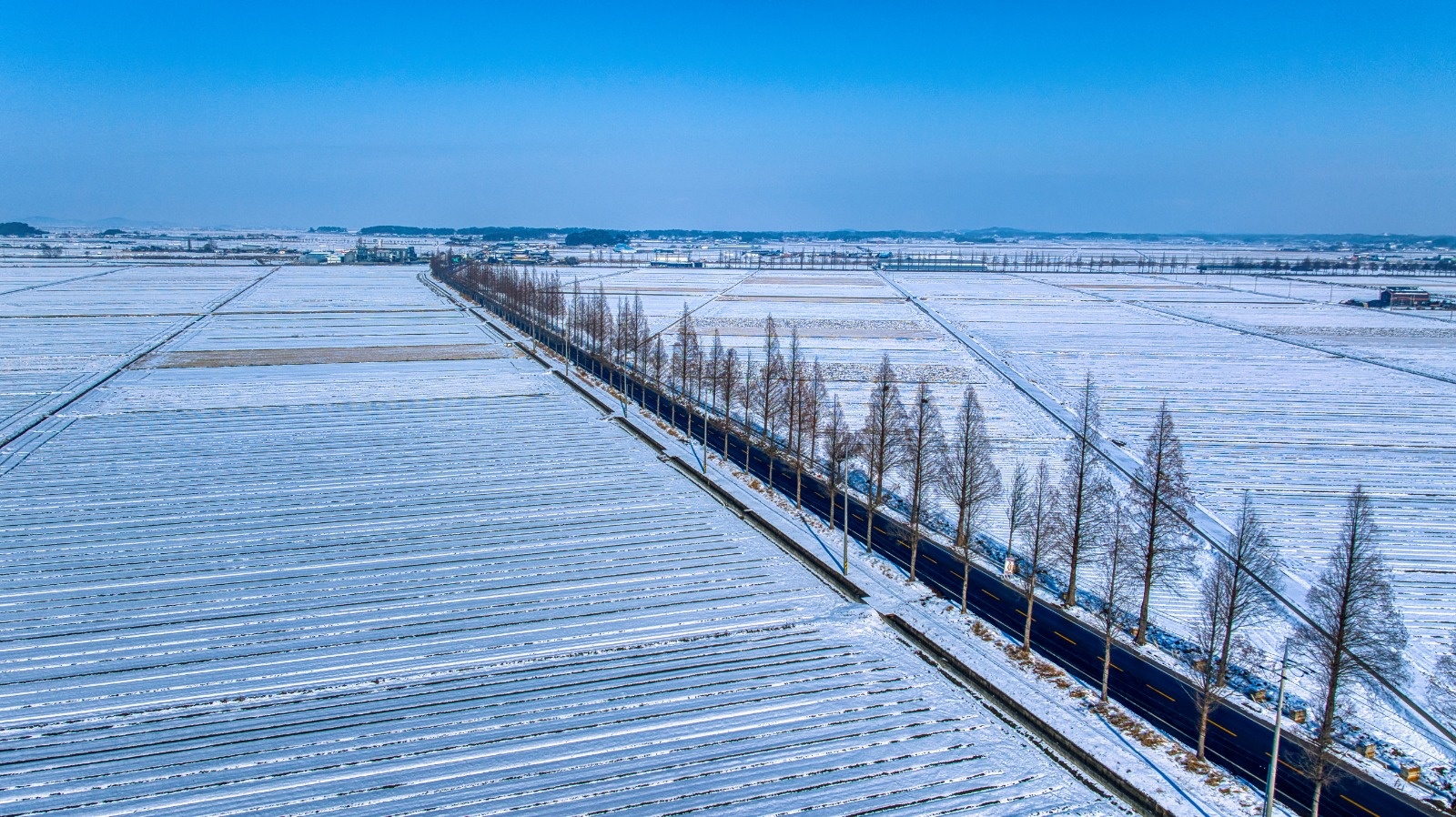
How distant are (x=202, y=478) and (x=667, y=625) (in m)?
23.8

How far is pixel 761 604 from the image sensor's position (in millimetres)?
25406

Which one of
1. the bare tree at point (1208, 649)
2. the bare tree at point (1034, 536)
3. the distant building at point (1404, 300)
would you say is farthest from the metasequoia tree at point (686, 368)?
the distant building at point (1404, 300)

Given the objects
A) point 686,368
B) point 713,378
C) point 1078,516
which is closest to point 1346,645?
point 1078,516

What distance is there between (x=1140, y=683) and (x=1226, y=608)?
106 inches

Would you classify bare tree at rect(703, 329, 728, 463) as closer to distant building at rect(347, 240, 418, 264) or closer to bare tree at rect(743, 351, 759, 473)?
bare tree at rect(743, 351, 759, 473)

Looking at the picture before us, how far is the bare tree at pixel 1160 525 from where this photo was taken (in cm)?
2308

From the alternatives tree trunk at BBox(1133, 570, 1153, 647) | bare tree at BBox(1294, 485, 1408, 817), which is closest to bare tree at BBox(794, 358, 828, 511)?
tree trunk at BBox(1133, 570, 1153, 647)

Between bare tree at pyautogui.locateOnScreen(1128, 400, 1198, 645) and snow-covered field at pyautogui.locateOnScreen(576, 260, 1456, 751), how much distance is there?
1.08 meters

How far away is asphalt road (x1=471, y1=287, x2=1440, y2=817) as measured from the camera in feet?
55.5

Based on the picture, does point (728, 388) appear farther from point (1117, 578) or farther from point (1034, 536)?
point (1117, 578)

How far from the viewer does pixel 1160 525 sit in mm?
25547

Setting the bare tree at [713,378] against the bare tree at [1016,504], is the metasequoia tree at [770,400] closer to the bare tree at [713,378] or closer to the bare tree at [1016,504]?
the bare tree at [713,378]

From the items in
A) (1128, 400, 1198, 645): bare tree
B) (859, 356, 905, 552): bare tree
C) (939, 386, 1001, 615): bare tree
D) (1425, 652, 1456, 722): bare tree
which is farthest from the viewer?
(859, 356, 905, 552): bare tree

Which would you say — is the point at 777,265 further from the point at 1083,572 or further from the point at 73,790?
the point at 73,790
